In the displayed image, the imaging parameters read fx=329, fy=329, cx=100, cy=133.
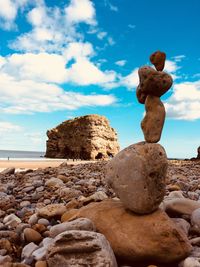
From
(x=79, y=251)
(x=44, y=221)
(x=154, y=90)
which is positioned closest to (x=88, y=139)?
(x=44, y=221)

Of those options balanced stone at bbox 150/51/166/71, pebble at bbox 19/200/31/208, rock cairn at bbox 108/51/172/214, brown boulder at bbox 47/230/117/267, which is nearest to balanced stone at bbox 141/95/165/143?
rock cairn at bbox 108/51/172/214

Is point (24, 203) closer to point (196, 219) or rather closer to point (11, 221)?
point (11, 221)

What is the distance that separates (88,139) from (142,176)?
167 ft

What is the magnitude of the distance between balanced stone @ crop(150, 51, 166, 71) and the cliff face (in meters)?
49.0

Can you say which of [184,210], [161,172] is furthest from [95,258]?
[184,210]

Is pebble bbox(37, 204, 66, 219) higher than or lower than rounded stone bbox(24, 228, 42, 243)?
higher

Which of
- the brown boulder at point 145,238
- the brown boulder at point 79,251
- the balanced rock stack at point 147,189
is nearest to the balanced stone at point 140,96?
the balanced rock stack at point 147,189

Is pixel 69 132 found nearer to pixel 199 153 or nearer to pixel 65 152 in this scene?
pixel 65 152

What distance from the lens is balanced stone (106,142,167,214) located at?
12.3 ft

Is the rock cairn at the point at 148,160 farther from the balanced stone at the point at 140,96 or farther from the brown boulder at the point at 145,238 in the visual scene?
the brown boulder at the point at 145,238

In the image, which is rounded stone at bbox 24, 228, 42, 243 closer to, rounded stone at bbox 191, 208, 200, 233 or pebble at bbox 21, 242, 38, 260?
pebble at bbox 21, 242, 38, 260

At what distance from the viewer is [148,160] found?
376 centimetres

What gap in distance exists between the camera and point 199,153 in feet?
99.9

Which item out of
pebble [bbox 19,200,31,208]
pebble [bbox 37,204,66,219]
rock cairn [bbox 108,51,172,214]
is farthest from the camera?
pebble [bbox 19,200,31,208]
